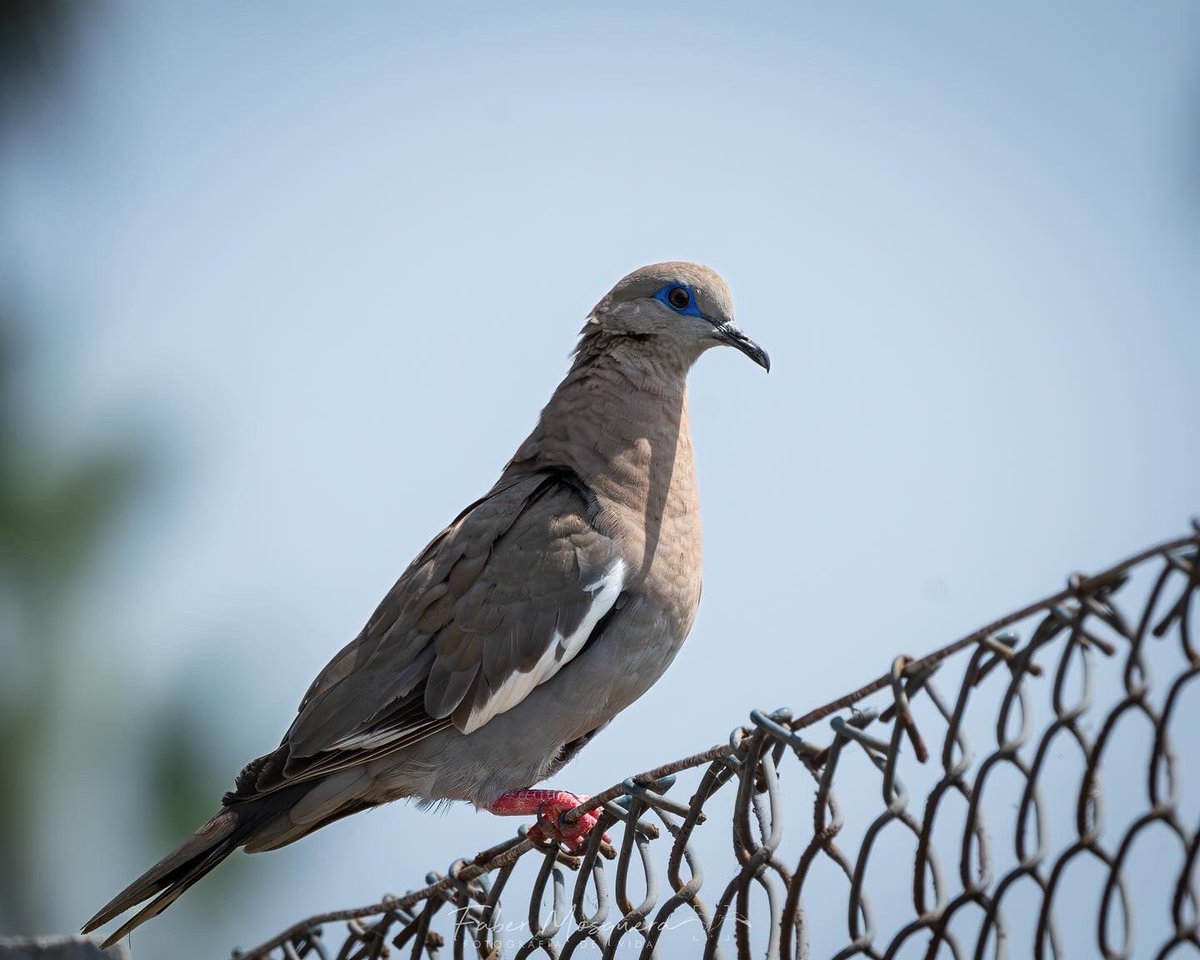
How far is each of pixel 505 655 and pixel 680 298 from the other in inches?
52.6

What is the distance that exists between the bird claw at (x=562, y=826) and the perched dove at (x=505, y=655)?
1 cm

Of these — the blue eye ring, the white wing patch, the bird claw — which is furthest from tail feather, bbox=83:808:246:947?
the blue eye ring

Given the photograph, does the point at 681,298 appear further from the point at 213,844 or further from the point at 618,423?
the point at 213,844

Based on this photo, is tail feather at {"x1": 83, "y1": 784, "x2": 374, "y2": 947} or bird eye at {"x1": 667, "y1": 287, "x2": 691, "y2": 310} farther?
bird eye at {"x1": 667, "y1": 287, "x2": 691, "y2": 310}

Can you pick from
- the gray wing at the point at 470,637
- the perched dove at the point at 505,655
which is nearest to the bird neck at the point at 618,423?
the perched dove at the point at 505,655

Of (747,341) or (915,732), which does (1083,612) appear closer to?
(915,732)

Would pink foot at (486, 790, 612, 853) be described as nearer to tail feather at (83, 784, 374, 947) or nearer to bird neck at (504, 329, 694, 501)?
tail feather at (83, 784, 374, 947)

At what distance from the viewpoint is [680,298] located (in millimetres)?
4672

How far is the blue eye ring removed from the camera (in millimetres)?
4668

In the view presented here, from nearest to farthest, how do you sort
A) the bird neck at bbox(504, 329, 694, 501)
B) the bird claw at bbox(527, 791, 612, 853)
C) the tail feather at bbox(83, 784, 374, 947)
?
the bird claw at bbox(527, 791, 612, 853) → the tail feather at bbox(83, 784, 374, 947) → the bird neck at bbox(504, 329, 694, 501)

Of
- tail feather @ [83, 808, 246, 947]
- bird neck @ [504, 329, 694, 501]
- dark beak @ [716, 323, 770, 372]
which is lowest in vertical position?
tail feather @ [83, 808, 246, 947]

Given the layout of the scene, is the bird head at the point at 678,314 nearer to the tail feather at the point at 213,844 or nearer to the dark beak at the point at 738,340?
the dark beak at the point at 738,340

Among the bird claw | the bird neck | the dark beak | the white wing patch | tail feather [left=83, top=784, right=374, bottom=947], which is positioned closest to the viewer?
the bird claw

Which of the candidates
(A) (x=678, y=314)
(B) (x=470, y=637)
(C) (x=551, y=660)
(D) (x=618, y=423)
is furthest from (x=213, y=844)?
(A) (x=678, y=314)
